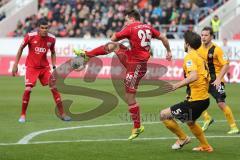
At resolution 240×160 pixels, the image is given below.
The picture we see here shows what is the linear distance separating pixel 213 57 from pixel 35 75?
13.6 feet

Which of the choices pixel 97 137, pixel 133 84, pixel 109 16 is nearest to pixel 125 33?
pixel 133 84

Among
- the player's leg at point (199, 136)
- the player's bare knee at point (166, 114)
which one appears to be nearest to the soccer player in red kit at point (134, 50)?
the player's bare knee at point (166, 114)

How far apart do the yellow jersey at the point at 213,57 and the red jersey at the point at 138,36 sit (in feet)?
4.13

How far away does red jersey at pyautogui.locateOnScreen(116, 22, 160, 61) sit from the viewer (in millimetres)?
12500

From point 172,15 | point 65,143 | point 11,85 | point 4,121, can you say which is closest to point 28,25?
point 172,15

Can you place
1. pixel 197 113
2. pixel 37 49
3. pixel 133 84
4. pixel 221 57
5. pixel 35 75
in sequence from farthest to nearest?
1. pixel 37 49
2. pixel 35 75
3. pixel 221 57
4. pixel 133 84
5. pixel 197 113

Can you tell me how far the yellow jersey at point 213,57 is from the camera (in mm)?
13352

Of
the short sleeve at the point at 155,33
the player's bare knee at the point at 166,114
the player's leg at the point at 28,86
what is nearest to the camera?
the player's bare knee at the point at 166,114

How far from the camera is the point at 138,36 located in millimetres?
12570

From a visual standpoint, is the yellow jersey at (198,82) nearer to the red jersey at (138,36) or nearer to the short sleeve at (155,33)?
the red jersey at (138,36)

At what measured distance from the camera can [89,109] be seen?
17.8 m

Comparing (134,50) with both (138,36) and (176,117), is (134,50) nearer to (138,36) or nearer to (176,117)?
(138,36)

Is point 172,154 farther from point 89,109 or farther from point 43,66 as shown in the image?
point 89,109

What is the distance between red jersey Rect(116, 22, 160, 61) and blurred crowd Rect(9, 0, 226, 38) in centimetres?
2099
